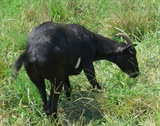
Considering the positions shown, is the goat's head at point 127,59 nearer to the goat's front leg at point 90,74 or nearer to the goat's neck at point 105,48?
the goat's neck at point 105,48

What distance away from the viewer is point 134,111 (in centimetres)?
541

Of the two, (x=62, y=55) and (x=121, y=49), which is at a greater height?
(x=62, y=55)

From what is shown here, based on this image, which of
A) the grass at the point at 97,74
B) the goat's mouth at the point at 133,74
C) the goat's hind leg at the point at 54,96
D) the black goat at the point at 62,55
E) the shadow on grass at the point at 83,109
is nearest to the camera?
the black goat at the point at 62,55

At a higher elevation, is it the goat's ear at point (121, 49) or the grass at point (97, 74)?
the goat's ear at point (121, 49)

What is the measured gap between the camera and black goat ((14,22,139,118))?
16.5 feet

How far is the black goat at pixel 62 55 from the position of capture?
16.5ft

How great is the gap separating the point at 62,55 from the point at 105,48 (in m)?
1.38

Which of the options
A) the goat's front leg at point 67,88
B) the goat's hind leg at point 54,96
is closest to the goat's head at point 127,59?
the goat's front leg at point 67,88

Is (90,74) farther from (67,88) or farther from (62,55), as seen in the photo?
(62,55)

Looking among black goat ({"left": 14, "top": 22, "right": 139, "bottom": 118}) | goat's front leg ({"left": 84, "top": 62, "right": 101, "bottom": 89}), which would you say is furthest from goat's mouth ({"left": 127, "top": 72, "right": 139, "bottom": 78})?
goat's front leg ({"left": 84, "top": 62, "right": 101, "bottom": 89})

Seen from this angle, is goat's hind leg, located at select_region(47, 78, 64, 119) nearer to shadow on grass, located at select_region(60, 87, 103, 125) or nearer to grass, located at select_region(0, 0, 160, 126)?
grass, located at select_region(0, 0, 160, 126)

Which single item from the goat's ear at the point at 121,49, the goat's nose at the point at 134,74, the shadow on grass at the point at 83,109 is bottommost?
the shadow on grass at the point at 83,109

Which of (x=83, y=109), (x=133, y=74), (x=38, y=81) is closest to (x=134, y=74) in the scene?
(x=133, y=74)

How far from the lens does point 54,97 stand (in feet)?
17.4
